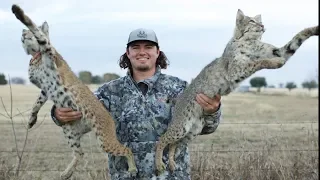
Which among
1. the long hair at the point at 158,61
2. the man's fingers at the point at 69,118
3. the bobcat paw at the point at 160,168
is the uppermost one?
the long hair at the point at 158,61

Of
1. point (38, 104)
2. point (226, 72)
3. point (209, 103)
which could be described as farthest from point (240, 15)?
point (38, 104)

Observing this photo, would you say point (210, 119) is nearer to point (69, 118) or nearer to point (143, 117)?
point (143, 117)

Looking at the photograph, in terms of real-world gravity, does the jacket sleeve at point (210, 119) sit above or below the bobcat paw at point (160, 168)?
above

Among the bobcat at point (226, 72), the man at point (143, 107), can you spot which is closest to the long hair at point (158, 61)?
the man at point (143, 107)

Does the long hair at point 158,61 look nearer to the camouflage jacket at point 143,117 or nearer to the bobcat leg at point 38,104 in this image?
the camouflage jacket at point 143,117

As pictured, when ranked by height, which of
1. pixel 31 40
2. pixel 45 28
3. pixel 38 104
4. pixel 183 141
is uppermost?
pixel 45 28

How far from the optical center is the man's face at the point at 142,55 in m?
4.96

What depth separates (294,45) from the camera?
458 centimetres

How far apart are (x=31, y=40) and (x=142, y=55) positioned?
3.36ft

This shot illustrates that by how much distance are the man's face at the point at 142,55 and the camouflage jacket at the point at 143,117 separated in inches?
5.7

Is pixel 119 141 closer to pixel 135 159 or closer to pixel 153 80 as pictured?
pixel 135 159

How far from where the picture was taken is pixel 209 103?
4.78m

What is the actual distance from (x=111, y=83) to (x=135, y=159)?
0.78 meters

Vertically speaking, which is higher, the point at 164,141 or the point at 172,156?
the point at 164,141
